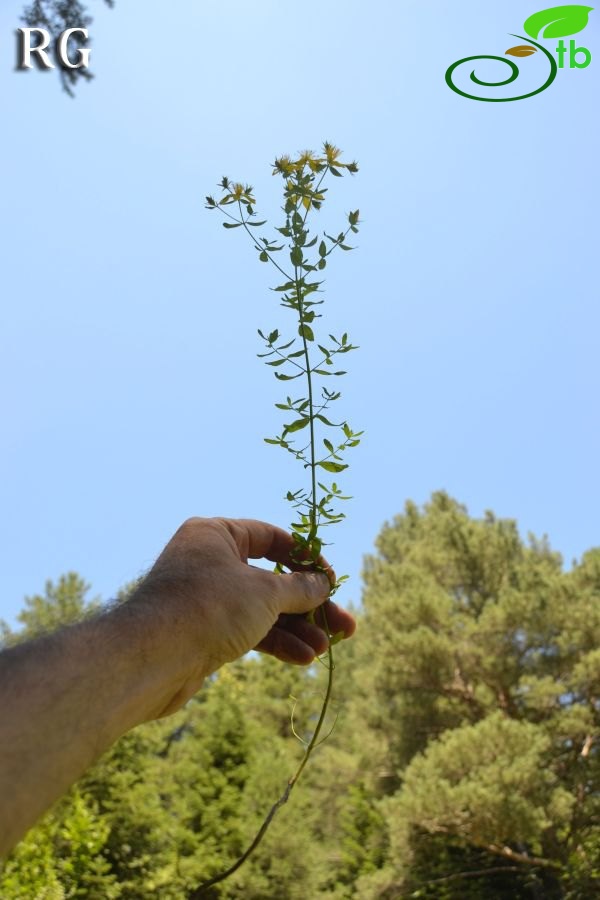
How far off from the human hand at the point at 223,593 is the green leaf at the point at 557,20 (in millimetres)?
3925

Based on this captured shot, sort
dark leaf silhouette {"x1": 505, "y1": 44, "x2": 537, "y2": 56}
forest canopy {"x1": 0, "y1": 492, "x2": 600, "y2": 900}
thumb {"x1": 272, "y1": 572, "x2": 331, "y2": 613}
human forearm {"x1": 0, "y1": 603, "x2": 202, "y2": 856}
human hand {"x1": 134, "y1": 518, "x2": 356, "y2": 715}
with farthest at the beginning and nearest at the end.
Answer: forest canopy {"x1": 0, "y1": 492, "x2": 600, "y2": 900}, dark leaf silhouette {"x1": 505, "y1": 44, "x2": 537, "y2": 56}, thumb {"x1": 272, "y1": 572, "x2": 331, "y2": 613}, human hand {"x1": 134, "y1": 518, "x2": 356, "y2": 715}, human forearm {"x1": 0, "y1": 603, "x2": 202, "y2": 856}

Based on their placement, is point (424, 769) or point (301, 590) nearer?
point (301, 590)

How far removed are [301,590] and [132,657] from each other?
0.53 meters

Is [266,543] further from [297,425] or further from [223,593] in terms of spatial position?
[223,593]

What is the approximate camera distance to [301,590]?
1.52 m

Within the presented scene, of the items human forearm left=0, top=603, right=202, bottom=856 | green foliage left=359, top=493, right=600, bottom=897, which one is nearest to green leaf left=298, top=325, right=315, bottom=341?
human forearm left=0, top=603, right=202, bottom=856

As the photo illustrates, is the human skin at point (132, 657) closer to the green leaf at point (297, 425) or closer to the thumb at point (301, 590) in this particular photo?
the thumb at point (301, 590)

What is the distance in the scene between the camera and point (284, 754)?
51.2 ft

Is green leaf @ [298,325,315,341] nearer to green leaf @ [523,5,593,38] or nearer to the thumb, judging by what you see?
the thumb

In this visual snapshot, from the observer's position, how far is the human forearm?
0.83 meters

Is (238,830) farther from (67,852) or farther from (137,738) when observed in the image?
(67,852)

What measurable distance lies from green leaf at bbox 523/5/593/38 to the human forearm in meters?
4.42

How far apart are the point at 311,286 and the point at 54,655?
891 millimetres

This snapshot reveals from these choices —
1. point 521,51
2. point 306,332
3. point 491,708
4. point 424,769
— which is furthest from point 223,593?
point 491,708
